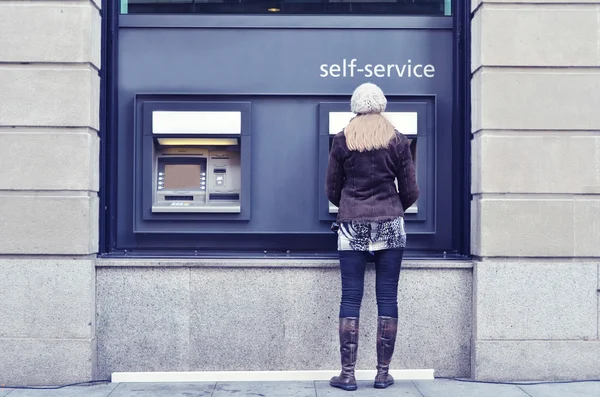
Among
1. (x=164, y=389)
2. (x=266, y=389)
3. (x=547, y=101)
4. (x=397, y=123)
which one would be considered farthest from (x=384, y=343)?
(x=547, y=101)

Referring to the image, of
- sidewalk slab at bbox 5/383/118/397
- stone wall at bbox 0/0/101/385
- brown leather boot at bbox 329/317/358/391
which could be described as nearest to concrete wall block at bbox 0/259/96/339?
stone wall at bbox 0/0/101/385

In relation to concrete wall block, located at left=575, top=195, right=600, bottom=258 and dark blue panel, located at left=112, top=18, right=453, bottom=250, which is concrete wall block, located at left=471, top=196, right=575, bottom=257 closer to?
concrete wall block, located at left=575, top=195, right=600, bottom=258

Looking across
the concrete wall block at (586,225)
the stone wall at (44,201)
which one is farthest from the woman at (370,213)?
the stone wall at (44,201)

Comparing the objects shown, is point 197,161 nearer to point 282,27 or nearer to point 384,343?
point 282,27

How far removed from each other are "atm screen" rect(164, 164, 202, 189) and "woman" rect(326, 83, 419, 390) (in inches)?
46.6

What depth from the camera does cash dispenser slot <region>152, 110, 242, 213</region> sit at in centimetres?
585

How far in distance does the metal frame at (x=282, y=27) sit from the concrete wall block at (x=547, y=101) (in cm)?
40

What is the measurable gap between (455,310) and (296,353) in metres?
1.26

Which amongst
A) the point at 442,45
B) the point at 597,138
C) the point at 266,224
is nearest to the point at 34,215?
the point at 266,224

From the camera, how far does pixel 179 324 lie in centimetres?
561

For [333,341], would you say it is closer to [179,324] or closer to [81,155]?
[179,324]

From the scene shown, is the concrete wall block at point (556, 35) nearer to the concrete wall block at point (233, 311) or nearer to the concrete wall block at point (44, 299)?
the concrete wall block at point (233, 311)

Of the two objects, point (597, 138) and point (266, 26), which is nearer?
point (597, 138)

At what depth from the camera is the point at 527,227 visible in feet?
18.1
